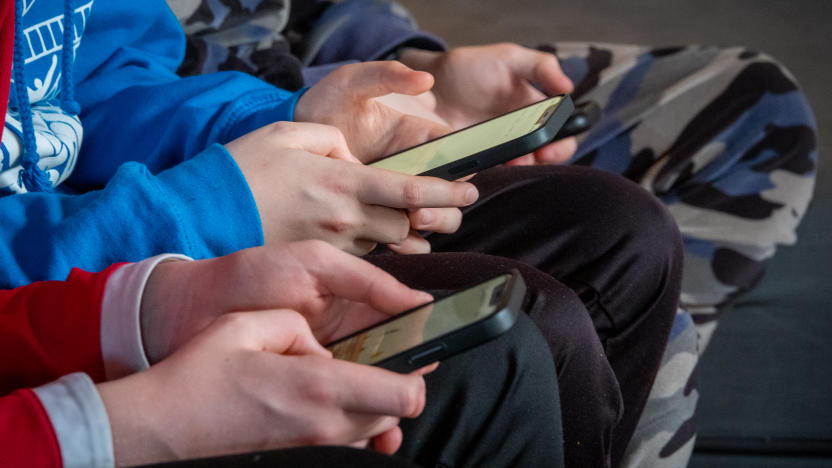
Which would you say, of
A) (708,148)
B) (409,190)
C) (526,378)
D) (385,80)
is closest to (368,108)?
(385,80)

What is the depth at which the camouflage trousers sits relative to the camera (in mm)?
761

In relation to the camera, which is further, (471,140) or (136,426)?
(471,140)

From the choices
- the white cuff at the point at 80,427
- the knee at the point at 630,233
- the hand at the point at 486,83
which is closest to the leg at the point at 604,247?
the knee at the point at 630,233

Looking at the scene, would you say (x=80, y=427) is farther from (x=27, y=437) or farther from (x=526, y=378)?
(x=526, y=378)

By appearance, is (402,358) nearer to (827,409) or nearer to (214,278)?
(214,278)

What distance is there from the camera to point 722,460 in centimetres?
75

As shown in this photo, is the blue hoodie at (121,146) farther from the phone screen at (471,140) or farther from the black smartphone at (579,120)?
the black smartphone at (579,120)

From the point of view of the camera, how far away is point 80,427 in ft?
1.01

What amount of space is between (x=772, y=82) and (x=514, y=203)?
431mm

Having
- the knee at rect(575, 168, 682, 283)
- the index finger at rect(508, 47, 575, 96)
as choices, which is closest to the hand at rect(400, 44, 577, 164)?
the index finger at rect(508, 47, 575, 96)

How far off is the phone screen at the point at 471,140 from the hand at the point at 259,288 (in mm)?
137

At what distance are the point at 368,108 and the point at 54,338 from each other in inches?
11.5

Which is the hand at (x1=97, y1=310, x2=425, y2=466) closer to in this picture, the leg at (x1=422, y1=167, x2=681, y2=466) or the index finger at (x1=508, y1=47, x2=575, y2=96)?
the leg at (x1=422, y1=167, x2=681, y2=466)

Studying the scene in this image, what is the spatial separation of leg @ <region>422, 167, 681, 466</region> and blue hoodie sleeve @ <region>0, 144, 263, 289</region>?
0.18 metres
